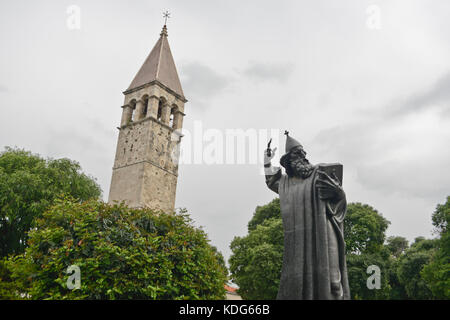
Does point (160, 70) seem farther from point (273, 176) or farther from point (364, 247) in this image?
point (273, 176)

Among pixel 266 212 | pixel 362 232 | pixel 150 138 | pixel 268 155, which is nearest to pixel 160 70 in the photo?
pixel 150 138

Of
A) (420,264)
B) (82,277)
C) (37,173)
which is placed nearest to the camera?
(82,277)

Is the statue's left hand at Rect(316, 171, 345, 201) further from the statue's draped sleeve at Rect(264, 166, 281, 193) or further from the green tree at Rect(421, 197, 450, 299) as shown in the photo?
the green tree at Rect(421, 197, 450, 299)

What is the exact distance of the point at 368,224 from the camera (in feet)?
104

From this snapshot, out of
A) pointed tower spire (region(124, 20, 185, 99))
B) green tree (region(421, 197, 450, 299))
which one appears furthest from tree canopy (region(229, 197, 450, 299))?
pointed tower spire (region(124, 20, 185, 99))

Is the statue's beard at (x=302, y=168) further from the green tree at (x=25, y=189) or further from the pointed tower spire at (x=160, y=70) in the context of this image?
the pointed tower spire at (x=160, y=70)

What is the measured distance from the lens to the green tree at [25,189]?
79.3 feet

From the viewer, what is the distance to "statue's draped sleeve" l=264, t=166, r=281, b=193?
20.6 feet

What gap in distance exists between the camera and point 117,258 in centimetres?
1141

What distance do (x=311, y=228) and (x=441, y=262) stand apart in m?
23.4

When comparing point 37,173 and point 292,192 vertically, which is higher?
point 37,173
